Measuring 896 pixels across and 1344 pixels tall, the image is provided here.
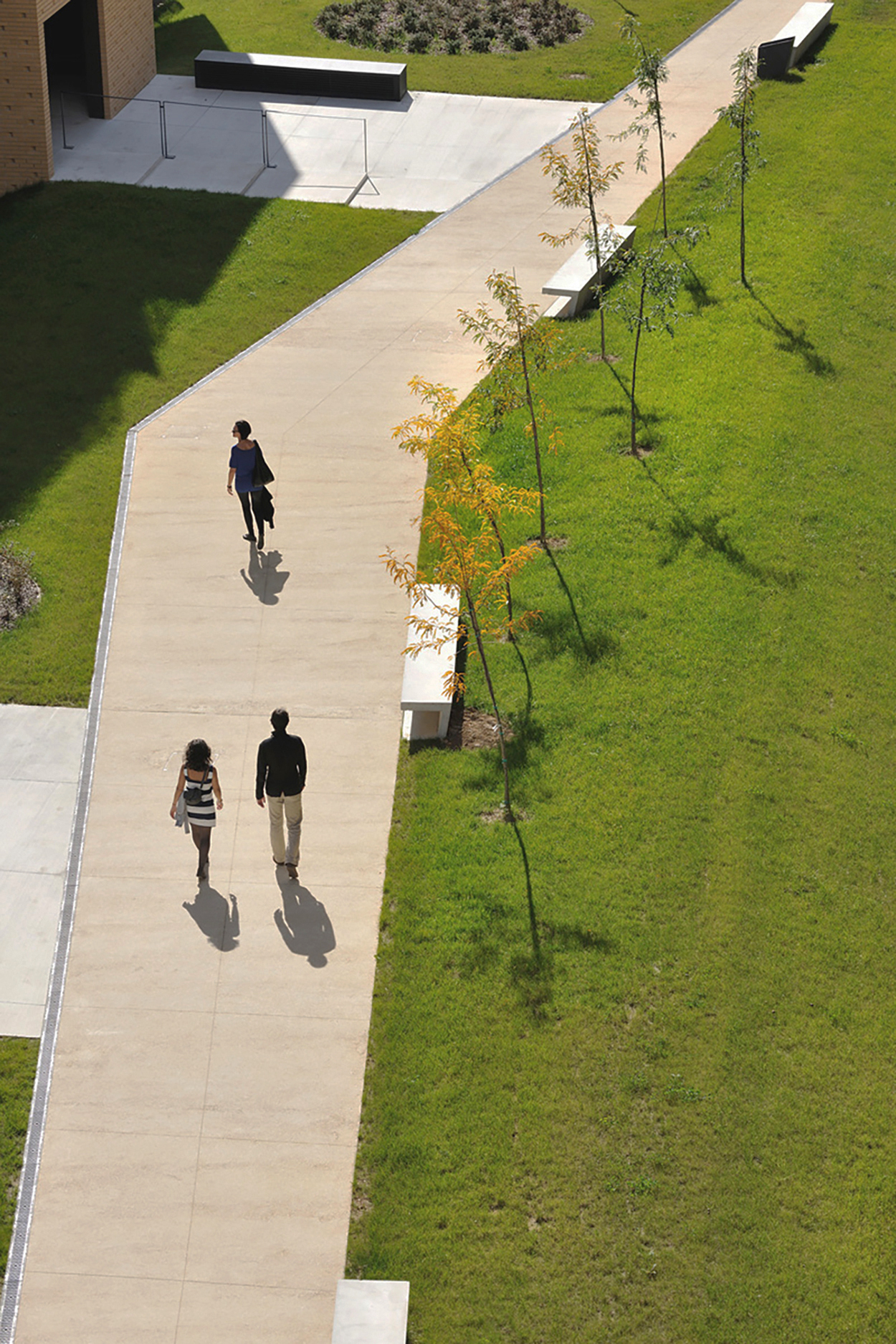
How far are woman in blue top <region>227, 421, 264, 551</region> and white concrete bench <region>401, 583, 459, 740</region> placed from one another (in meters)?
2.42

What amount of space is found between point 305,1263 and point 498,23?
29.6 metres

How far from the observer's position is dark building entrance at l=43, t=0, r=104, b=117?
2478 centimetres

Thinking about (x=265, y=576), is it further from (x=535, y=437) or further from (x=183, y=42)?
(x=183, y=42)

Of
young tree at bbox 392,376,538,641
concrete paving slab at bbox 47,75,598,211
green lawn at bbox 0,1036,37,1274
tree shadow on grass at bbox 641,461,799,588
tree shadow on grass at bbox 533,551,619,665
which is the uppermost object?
young tree at bbox 392,376,538,641

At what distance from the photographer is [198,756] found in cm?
982

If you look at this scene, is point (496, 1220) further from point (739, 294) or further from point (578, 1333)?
point (739, 294)

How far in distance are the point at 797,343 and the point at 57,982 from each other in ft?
Result: 42.2

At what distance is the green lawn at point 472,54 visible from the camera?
92.0 ft

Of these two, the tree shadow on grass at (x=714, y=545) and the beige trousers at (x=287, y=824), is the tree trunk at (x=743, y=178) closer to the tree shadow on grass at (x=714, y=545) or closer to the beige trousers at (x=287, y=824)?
the tree shadow on grass at (x=714, y=545)

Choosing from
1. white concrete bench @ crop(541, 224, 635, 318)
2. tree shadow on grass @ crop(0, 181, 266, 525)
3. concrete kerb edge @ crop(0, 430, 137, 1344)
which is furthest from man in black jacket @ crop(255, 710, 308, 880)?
white concrete bench @ crop(541, 224, 635, 318)

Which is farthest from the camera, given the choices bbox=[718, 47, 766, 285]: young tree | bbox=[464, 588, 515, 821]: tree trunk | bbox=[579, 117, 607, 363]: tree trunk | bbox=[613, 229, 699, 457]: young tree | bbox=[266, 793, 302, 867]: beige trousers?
bbox=[718, 47, 766, 285]: young tree

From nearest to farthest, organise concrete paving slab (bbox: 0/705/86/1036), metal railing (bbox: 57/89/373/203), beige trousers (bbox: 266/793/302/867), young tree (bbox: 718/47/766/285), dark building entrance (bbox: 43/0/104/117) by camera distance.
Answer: concrete paving slab (bbox: 0/705/86/1036)
beige trousers (bbox: 266/793/302/867)
young tree (bbox: 718/47/766/285)
metal railing (bbox: 57/89/373/203)
dark building entrance (bbox: 43/0/104/117)

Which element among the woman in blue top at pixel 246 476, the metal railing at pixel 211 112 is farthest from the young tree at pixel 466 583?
the metal railing at pixel 211 112

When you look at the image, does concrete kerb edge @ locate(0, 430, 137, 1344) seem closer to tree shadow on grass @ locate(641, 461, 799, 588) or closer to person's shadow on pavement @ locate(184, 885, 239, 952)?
person's shadow on pavement @ locate(184, 885, 239, 952)
